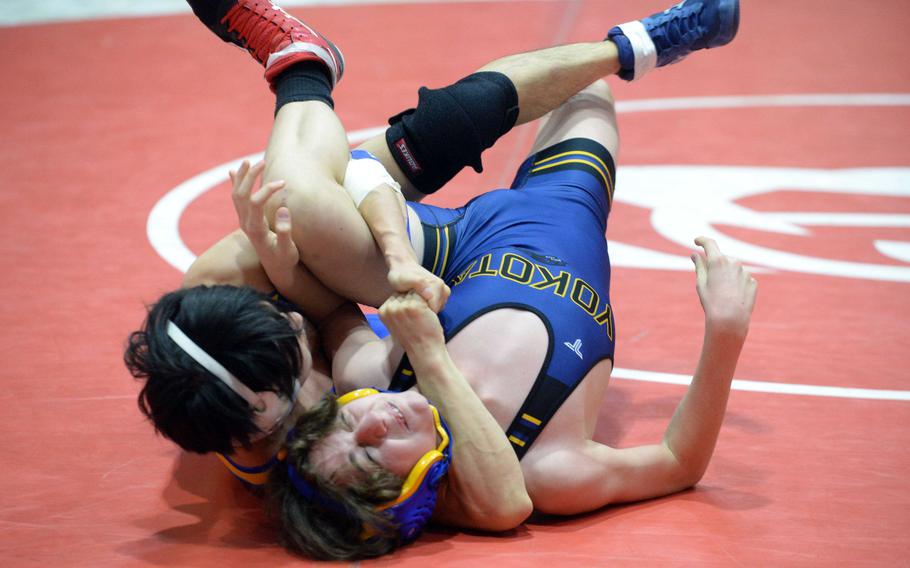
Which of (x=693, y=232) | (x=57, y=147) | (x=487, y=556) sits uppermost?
(x=693, y=232)

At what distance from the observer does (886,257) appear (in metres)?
4.11

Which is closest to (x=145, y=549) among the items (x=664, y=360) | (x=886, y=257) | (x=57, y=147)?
(x=664, y=360)

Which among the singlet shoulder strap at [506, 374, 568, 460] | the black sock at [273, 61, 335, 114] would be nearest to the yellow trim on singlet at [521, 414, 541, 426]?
the singlet shoulder strap at [506, 374, 568, 460]

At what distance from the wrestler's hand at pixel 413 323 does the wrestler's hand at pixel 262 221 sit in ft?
0.98

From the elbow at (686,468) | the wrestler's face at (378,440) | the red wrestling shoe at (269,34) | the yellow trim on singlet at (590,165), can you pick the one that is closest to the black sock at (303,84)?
the red wrestling shoe at (269,34)

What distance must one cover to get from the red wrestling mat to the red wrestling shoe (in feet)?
3.16

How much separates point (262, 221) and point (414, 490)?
690mm

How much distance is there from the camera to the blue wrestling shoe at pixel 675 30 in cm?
337

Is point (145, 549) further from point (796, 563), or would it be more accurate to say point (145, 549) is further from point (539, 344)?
point (796, 563)

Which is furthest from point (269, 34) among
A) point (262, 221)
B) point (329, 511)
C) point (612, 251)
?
point (612, 251)

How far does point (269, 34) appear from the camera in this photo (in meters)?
3.13

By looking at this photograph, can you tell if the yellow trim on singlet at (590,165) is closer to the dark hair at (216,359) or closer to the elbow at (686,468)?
the elbow at (686,468)

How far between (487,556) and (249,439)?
55cm

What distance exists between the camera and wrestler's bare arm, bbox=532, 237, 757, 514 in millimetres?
2432
